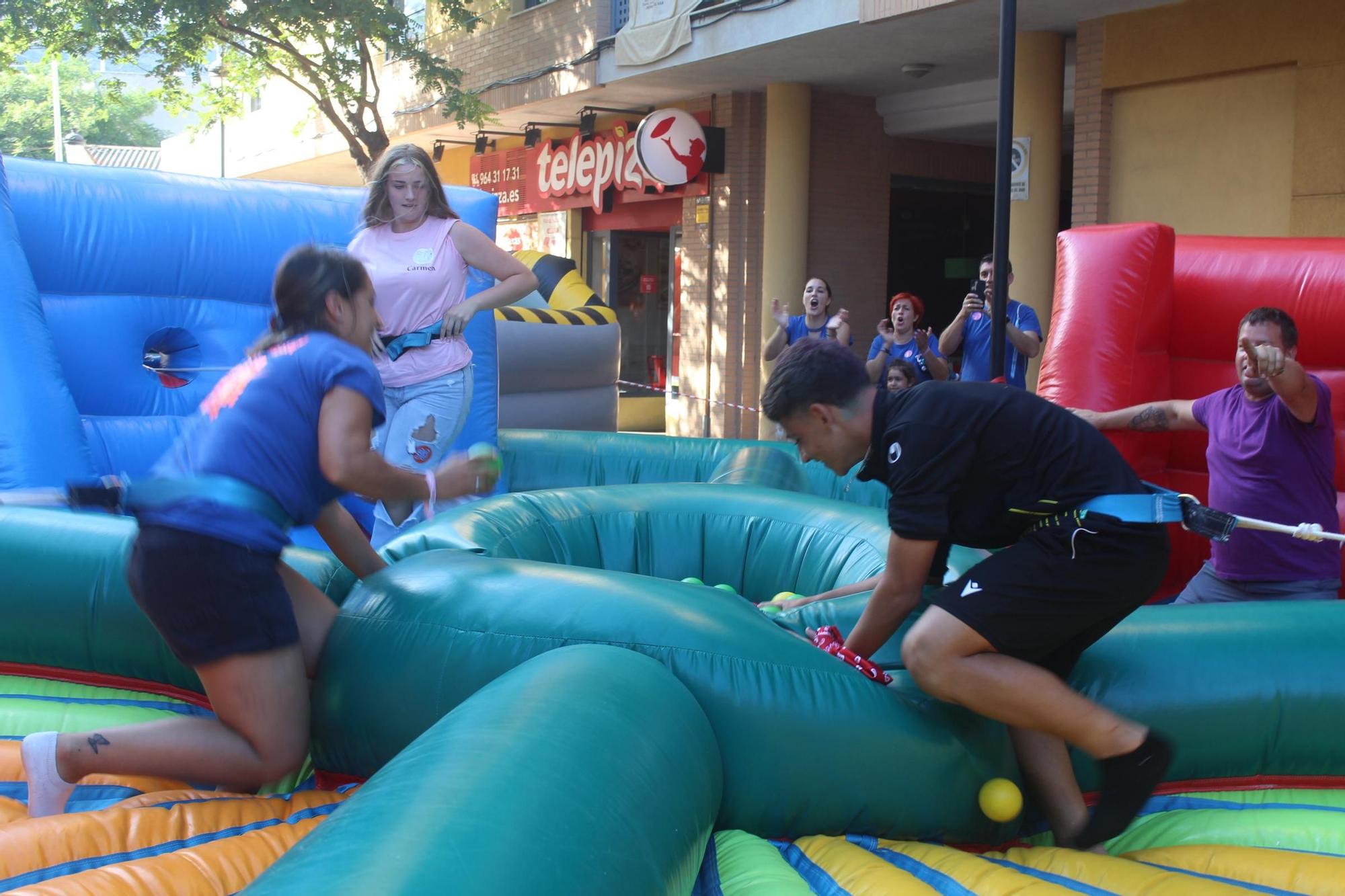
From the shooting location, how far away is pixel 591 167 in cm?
1373

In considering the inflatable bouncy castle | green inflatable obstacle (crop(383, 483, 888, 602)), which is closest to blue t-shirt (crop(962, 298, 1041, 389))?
green inflatable obstacle (crop(383, 483, 888, 602))

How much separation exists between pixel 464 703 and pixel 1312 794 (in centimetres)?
193

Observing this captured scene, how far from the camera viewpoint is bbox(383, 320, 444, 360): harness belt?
3.96 metres

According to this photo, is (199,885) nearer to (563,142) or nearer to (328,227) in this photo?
(328,227)

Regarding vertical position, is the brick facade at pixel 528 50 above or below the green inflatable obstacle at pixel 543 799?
above

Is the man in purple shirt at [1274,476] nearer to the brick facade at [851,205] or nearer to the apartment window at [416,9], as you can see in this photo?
the brick facade at [851,205]

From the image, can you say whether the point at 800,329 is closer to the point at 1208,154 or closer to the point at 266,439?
the point at 1208,154

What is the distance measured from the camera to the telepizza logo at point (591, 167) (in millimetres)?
13062

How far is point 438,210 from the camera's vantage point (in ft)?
13.6

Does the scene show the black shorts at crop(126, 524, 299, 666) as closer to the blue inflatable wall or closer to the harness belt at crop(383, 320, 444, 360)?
the harness belt at crop(383, 320, 444, 360)

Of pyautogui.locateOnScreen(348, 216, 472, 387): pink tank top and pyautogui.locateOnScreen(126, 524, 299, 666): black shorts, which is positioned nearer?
pyautogui.locateOnScreen(126, 524, 299, 666): black shorts

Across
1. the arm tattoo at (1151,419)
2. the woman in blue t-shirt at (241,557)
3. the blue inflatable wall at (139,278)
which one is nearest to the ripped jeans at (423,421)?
the blue inflatable wall at (139,278)

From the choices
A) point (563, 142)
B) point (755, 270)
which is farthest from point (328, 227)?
point (563, 142)

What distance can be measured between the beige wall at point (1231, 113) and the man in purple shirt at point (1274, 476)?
14.1 feet
